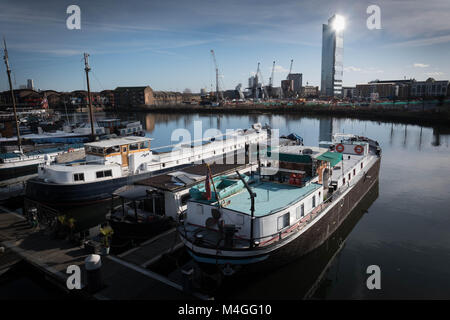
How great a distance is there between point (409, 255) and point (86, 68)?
44363mm

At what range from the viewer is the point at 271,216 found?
639 inches

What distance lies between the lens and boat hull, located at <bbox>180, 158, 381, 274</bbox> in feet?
50.7

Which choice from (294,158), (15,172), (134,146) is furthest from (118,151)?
(15,172)

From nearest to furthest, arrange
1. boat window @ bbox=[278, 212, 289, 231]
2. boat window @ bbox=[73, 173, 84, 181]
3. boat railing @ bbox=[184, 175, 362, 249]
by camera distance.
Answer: boat railing @ bbox=[184, 175, 362, 249], boat window @ bbox=[278, 212, 289, 231], boat window @ bbox=[73, 173, 84, 181]

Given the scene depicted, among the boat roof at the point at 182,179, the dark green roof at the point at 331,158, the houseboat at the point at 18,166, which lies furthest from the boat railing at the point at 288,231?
the houseboat at the point at 18,166

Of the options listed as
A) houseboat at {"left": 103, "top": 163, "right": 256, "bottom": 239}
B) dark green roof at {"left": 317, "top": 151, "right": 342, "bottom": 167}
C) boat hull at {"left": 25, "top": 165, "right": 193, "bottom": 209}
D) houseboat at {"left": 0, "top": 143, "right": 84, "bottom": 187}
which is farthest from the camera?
houseboat at {"left": 0, "top": 143, "right": 84, "bottom": 187}

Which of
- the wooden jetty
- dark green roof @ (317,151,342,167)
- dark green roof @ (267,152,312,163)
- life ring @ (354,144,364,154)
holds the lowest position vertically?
the wooden jetty

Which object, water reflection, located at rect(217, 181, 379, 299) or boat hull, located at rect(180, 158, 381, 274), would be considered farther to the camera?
water reflection, located at rect(217, 181, 379, 299)

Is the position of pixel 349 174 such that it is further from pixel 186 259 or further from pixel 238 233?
pixel 186 259

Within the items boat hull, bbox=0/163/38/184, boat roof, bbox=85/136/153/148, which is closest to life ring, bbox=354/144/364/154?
boat roof, bbox=85/136/153/148

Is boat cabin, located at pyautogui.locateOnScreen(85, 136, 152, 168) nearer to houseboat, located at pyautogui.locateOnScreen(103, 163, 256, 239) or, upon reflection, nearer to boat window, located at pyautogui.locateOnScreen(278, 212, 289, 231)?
houseboat, located at pyautogui.locateOnScreen(103, 163, 256, 239)

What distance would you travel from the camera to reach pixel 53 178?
28.2 meters

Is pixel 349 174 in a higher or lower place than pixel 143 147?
lower
